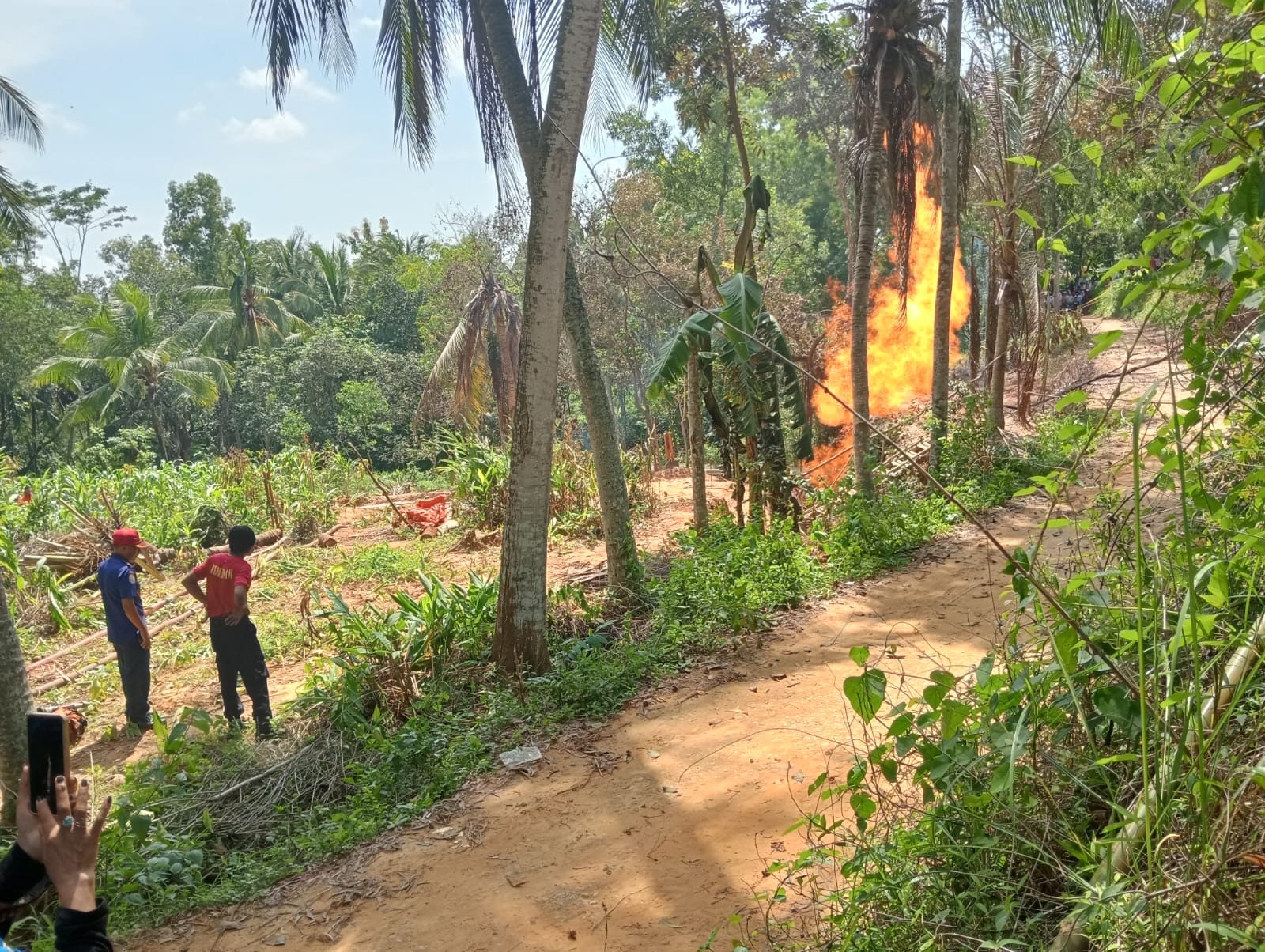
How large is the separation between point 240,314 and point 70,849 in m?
32.6

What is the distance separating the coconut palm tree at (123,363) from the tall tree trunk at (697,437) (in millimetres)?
18164

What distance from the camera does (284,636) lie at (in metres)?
9.31

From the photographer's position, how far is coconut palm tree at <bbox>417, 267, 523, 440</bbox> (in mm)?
17953

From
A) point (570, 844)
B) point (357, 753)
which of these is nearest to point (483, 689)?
point (357, 753)

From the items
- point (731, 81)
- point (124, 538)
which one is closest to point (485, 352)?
point (731, 81)

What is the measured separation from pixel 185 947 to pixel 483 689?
269 centimetres

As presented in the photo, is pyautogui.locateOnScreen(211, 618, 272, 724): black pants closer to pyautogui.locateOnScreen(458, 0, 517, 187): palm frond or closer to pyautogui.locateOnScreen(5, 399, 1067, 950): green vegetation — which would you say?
pyautogui.locateOnScreen(5, 399, 1067, 950): green vegetation

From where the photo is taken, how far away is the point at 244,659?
6484mm

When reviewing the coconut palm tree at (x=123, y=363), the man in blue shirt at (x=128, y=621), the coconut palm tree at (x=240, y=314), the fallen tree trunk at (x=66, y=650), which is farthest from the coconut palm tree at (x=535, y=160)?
the coconut palm tree at (x=240, y=314)

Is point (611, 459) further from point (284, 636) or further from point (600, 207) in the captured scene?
point (600, 207)

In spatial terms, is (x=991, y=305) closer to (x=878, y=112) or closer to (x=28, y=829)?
(x=878, y=112)

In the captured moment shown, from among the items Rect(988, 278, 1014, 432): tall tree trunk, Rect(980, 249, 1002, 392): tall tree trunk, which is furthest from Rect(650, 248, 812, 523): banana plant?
Rect(980, 249, 1002, 392): tall tree trunk

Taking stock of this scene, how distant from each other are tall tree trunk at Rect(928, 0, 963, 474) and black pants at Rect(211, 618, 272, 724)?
8.79 metres

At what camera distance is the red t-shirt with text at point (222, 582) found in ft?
21.1
